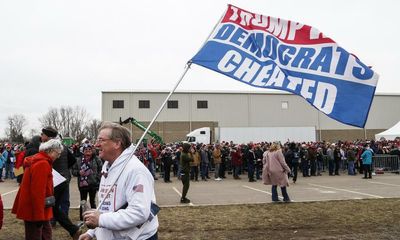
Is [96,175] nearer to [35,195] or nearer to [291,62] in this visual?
[35,195]

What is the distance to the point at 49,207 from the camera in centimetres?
579

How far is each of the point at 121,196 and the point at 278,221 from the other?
22.5 feet

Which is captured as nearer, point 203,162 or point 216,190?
point 216,190

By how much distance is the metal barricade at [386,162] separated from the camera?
24281 mm

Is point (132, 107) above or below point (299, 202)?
above

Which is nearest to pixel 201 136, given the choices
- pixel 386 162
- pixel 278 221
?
pixel 386 162

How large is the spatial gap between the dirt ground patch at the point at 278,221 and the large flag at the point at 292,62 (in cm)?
347

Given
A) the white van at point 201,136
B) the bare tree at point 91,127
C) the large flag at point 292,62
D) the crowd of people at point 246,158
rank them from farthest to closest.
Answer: the bare tree at point 91,127, the white van at point 201,136, the crowd of people at point 246,158, the large flag at point 292,62

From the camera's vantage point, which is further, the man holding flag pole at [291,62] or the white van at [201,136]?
the white van at [201,136]

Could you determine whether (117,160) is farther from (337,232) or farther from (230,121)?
(230,121)

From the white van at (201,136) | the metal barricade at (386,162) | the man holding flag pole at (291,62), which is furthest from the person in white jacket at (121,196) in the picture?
the white van at (201,136)

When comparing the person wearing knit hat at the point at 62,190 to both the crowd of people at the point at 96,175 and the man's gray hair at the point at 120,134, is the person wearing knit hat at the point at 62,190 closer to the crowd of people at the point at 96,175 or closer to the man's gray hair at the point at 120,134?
the crowd of people at the point at 96,175

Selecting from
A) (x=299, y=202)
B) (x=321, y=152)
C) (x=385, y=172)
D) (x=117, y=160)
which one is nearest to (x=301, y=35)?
(x=117, y=160)

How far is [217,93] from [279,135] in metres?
16.3
